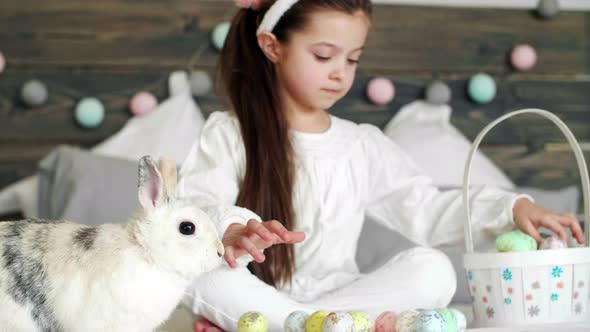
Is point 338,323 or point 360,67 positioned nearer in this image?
point 338,323

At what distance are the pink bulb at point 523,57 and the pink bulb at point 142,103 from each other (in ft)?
3.44

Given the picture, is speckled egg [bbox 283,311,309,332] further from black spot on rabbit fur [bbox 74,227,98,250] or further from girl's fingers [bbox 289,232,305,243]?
black spot on rabbit fur [bbox 74,227,98,250]

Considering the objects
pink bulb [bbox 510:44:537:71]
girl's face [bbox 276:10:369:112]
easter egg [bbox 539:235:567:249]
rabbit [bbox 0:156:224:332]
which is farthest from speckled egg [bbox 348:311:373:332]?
pink bulb [bbox 510:44:537:71]

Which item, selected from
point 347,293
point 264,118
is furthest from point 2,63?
point 347,293

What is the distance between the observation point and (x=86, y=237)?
895 mm

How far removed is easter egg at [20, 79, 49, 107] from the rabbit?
3.72 ft

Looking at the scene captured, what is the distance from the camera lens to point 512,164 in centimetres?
227

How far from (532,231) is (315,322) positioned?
17.8 inches

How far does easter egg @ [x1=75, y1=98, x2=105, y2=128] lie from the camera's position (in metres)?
1.99

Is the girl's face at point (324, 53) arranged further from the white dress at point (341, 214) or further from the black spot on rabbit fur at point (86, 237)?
the black spot on rabbit fur at point (86, 237)

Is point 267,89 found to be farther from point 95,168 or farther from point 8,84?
point 8,84

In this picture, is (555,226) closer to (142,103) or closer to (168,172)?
(168,172)

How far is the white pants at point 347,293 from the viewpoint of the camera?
1.23 metres

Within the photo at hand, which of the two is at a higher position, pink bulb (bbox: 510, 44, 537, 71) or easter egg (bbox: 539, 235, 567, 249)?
pink bulb (bbox: 510, 44, 537, 71)
